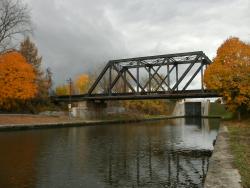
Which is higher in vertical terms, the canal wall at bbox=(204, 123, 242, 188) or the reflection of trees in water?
the canal wall at bbox=(204, 123, 242, 188)

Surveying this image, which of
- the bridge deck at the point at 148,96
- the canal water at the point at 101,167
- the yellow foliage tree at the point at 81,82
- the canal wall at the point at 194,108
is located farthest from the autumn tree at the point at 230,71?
the canal wall at the point at 194,108

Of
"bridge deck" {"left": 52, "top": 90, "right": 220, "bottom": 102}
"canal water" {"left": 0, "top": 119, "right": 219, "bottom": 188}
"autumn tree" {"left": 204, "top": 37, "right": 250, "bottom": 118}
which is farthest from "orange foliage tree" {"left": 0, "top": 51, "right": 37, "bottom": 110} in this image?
"canal water" {"left": 0, "top": 119, "right": 219, "bottom": 188}

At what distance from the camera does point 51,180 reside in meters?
15.5

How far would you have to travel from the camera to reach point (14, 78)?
6228 centimetres

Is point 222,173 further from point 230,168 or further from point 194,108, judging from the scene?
point 194,108

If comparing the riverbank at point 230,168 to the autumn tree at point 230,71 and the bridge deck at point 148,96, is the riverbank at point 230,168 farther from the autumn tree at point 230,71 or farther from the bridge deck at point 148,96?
the bridge deck at point 148,96

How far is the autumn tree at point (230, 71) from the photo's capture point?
4838 centimetres

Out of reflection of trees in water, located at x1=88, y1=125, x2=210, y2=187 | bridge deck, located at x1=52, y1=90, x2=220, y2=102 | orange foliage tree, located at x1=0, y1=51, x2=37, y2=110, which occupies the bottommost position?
reflection of trees in water, located at x1=88, y1=125, x2=210, y2=187

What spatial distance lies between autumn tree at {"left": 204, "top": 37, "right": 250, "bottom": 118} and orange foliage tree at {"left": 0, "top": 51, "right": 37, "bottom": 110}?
31.0 meters

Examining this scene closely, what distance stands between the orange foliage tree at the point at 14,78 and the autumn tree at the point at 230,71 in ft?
102

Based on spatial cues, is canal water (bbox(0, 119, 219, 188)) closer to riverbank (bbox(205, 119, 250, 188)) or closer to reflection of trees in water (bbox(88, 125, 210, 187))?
reflection of trees in water (bbox(88, 125, 210, 187))

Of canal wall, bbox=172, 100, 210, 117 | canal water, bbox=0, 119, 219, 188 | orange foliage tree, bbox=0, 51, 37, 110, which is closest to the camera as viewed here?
canal water, bbox=0, 119, 219, 188

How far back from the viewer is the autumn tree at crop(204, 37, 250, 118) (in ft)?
159

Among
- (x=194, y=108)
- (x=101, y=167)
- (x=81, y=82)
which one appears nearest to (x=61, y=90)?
(x=81, y=82)
